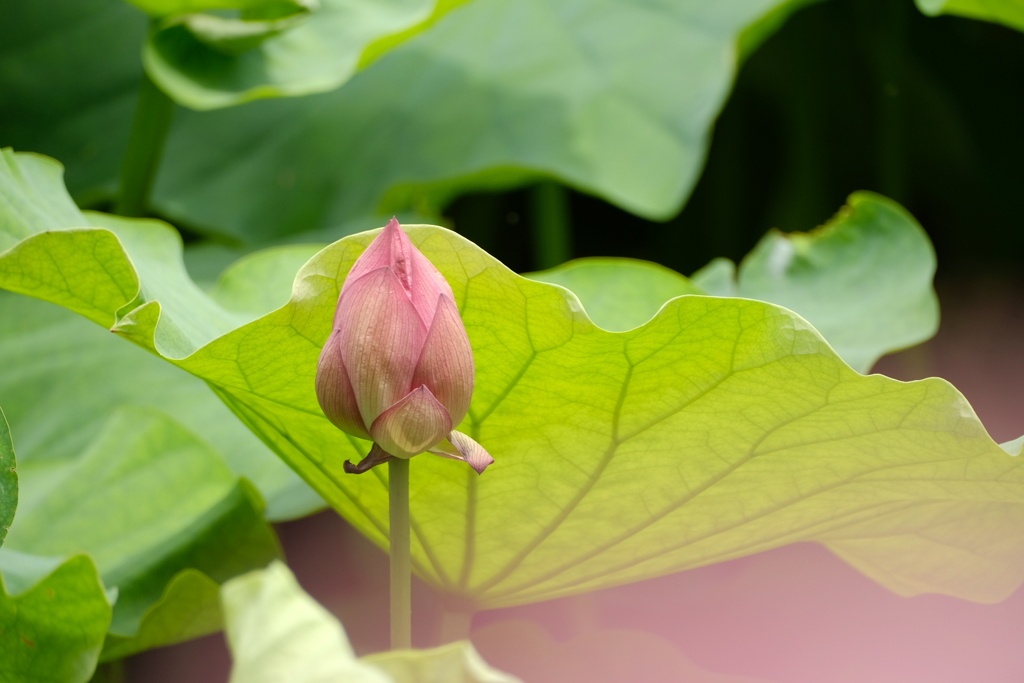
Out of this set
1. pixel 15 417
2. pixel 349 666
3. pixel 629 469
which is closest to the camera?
pixel 349 666

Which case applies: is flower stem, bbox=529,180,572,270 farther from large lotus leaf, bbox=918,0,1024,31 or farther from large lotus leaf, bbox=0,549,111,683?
large lotus leaf, bbox=0,549,111,683

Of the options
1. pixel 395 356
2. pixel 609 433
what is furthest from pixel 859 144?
pixel 395 356

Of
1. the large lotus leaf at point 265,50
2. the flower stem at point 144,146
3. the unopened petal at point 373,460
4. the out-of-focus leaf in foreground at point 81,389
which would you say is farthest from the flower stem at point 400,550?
the flower stem at point 144,146

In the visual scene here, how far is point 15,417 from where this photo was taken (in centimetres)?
64

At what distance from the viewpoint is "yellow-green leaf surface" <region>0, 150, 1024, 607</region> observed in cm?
35

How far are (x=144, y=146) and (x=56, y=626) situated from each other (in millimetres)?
430

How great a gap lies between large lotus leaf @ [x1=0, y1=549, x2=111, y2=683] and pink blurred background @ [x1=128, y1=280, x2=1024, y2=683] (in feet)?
0.63

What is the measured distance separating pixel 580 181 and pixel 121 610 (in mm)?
469

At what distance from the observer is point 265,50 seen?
2.23ft

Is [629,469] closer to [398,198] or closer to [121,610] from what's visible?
[121,610]

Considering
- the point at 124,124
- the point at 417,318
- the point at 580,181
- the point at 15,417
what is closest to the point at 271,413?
the point at 417,318

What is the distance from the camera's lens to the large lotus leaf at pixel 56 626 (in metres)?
0.40

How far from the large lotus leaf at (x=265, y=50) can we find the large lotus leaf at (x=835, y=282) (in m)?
0.20

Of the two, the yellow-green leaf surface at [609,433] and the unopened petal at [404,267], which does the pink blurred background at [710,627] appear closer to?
the yellow-green leaf surface at [609,433]
